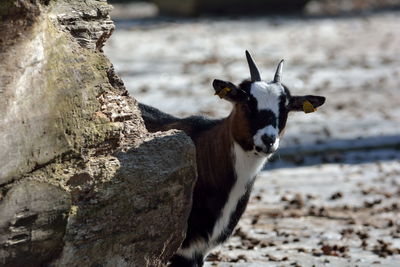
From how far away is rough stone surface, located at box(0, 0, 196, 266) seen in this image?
4.49 metres

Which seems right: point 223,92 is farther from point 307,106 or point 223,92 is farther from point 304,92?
point 304,92

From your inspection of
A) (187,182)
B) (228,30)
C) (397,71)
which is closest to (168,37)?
(228,30)

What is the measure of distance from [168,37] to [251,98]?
38.6ft

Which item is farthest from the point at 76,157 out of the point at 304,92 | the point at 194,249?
the point at 304,92

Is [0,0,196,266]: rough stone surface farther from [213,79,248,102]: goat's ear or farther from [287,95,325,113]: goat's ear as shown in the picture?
[287,95,325,113]: goat's ear

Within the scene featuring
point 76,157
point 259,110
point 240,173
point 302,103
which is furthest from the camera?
point 302,103

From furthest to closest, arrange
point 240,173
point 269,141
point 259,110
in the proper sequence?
point 240,173
point 259,110
point 269,141

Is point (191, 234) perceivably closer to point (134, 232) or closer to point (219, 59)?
point (134, 232)

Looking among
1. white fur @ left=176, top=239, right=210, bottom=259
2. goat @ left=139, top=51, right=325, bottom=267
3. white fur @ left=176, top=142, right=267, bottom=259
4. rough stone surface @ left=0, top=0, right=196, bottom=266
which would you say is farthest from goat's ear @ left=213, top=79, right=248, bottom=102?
rough stone surface @ left=0, top=0, right=196, bottom=266

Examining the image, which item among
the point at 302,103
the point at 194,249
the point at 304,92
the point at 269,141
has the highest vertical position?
the point at 302,103

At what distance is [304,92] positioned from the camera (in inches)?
539

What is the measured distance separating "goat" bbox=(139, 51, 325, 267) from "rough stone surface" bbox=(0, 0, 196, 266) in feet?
3.31

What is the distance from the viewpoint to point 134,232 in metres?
5.01

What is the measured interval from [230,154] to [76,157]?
74.6 inches
